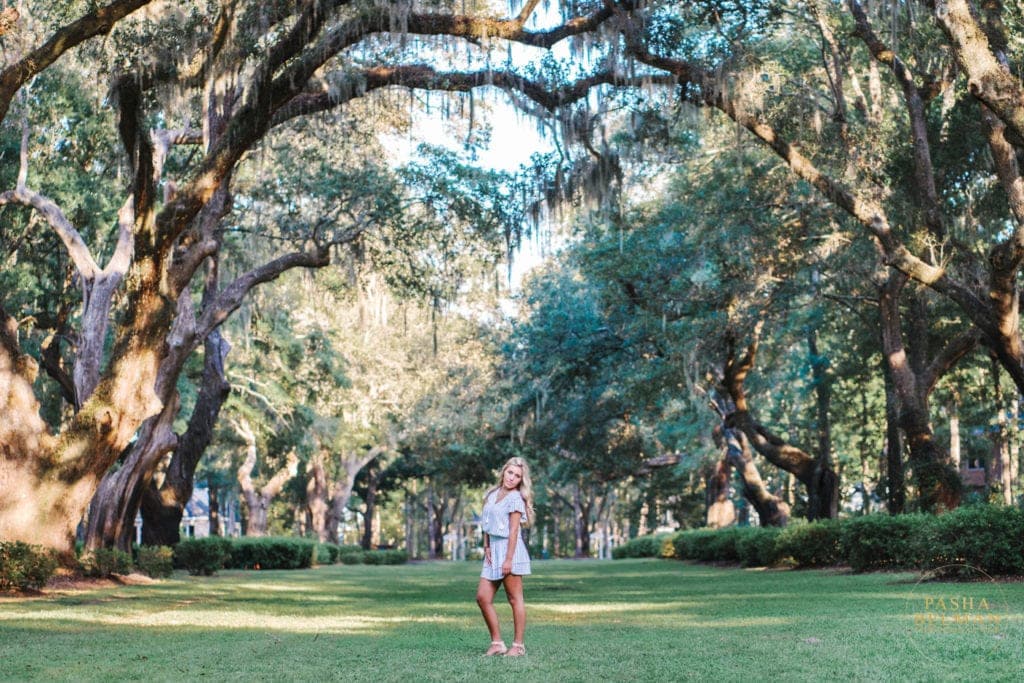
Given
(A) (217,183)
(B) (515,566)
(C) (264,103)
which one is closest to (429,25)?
(C) (264,103)

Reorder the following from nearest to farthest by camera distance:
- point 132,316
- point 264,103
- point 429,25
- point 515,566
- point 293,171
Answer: point 515,566 < point 429,25 < point 264,103 < point 132,316 < point 293,171

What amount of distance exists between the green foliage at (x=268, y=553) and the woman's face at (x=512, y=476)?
25646mm

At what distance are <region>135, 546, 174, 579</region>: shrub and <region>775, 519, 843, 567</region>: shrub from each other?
37.8 feet

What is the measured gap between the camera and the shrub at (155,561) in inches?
820

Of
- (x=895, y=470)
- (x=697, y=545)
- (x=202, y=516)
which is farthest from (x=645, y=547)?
(x=202, y=516)

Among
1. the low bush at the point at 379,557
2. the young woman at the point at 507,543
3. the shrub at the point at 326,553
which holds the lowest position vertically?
the low bush at the point at 379,557

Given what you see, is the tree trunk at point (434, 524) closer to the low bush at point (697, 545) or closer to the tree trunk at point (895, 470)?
the low bush at point (697, 545)

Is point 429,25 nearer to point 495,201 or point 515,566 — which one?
point 495,201

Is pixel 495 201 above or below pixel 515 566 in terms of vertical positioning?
above

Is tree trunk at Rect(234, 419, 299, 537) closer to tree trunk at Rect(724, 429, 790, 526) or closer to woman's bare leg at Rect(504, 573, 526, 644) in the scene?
tree trunk at Rect(724, 429, 790, 526)

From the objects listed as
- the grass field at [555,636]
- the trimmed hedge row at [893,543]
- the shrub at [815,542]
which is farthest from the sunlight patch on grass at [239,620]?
the shrub at [815,542]

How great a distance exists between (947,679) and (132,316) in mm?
12020

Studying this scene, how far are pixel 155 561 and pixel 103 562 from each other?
9.28 ft

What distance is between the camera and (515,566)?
7.68 metres
